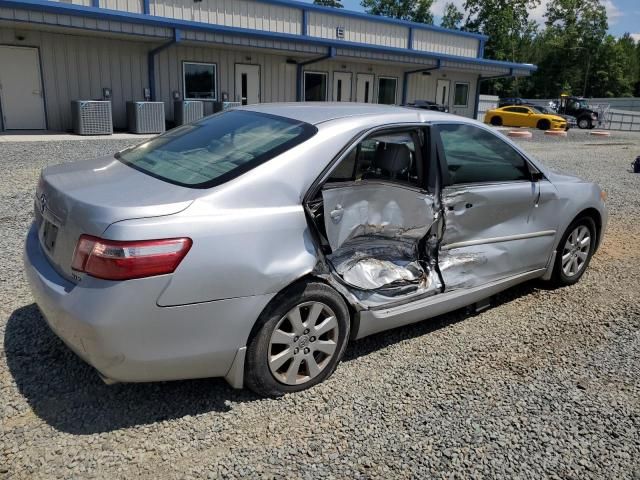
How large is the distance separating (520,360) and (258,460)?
1979 millimetres

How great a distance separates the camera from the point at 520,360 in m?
3.64

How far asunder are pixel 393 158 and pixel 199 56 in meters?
17.3

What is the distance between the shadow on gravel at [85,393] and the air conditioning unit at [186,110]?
1522 cm

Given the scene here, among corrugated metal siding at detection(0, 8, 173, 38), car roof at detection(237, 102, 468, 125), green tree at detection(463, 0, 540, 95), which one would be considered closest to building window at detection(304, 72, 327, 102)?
Result: corrugated metal siding at detection(0, 8, 173, 38)

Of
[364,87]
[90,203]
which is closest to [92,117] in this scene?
[364,87]

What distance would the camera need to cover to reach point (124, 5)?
17797 mm

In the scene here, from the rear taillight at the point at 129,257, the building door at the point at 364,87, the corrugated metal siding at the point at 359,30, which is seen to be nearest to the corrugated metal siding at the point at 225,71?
the corrugated metal siding at the point at 359,30

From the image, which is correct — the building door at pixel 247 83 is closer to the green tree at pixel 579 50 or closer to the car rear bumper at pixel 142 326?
the car rear bumper at pixel 142 326

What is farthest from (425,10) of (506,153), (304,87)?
(506,153)

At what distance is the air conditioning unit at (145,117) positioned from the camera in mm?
16328

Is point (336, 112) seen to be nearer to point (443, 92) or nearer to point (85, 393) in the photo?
point (85, 393)

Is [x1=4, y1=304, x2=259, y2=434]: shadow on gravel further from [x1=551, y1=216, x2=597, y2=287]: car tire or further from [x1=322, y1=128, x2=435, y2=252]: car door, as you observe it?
[x1=551, y1=216, x2=597, y2=287]: car tire

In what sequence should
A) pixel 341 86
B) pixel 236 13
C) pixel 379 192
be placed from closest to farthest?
pixel 379 192 → pixel 236 13 → pixel 341 86

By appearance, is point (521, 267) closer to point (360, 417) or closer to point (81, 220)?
point (360, 417)
